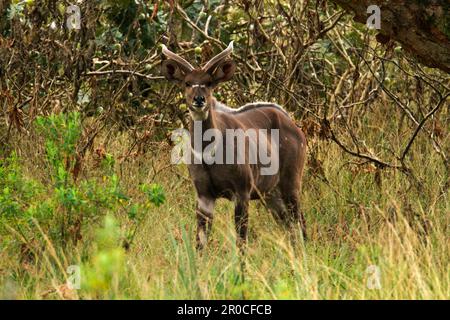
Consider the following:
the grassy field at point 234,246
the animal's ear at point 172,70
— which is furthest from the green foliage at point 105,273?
the animal's ear at point 172,70

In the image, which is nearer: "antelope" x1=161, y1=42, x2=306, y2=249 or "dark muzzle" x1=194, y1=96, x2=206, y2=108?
"dark muzzle" x1=194, y1=96, x2=206, y2=108

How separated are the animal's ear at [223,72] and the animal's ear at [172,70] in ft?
0.73

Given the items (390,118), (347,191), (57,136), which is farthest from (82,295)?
(390,118)

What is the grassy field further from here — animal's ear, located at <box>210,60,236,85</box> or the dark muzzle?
animal's ear, located at <box>210,60,236,85</box>

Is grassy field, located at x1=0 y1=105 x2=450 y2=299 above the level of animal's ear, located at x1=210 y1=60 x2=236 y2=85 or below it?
below

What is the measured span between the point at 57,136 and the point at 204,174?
42.7 inches

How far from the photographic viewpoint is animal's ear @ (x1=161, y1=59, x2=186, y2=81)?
7.48 meters

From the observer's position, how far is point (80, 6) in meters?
8.89

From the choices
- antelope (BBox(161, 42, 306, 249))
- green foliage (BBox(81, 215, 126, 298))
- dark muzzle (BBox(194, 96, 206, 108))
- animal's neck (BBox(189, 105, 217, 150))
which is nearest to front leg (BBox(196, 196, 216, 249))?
antelope (BBox(161, 42, 306, 249))

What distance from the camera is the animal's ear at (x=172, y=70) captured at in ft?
24.5

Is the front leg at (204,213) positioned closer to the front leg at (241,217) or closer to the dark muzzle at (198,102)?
the front leg at (241,217)

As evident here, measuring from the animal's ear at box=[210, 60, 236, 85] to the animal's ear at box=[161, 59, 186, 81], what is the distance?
222 mm

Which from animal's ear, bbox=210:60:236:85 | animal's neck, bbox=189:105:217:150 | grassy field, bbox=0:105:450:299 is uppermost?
animal's ear, bbox=210:60:236:85
